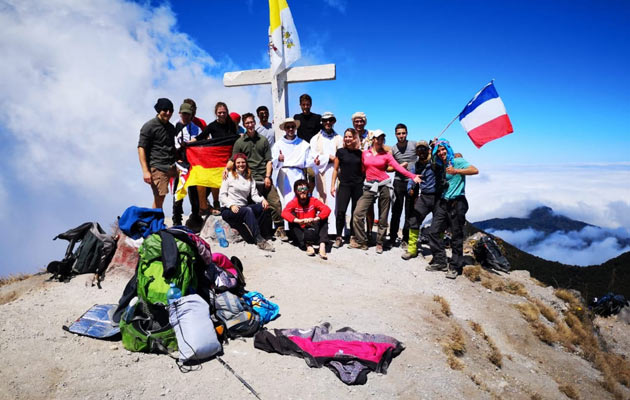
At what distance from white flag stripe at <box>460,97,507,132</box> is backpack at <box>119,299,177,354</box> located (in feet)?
25.1

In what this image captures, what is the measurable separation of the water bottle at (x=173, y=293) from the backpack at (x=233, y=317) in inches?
26.1

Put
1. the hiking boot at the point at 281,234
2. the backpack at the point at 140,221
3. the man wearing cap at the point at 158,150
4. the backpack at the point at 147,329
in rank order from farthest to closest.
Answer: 1. the hiking boot at the point at 281,234
2. the man wearing cap at the point at 158,150
3. the backpack at the point at 140,221
4. the backpack at the point at 147,329

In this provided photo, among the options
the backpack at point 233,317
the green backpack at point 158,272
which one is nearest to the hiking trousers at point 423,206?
the backpack at point 233,317

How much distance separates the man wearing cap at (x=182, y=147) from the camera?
27.9 feet

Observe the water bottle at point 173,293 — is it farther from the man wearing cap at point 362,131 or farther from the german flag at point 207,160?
the man wearing cap at point 362,131

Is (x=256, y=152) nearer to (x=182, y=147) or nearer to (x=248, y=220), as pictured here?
(x=248, y=220)

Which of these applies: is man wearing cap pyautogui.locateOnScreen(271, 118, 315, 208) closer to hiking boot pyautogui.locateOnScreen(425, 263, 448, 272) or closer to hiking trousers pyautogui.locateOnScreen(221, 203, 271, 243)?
hiking trousers pyautogui.locateOnScreen(221, 203, 271, 243)

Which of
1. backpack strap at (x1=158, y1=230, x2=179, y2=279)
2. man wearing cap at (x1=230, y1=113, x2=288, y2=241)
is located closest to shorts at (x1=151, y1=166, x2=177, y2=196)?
man wearing cap at (x1=230, y1=113, x2=288, y2=241)

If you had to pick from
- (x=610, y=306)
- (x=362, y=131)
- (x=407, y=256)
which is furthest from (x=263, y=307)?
(x=610, y=306)

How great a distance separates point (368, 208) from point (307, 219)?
163 centimetres

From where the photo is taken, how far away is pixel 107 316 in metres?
5.30

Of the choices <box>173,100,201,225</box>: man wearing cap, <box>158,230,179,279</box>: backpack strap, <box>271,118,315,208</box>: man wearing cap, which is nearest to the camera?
<box>158,230,179,279</box>: backpack strap

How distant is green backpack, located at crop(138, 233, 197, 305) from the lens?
475 cm

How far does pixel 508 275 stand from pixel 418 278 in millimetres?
4461
